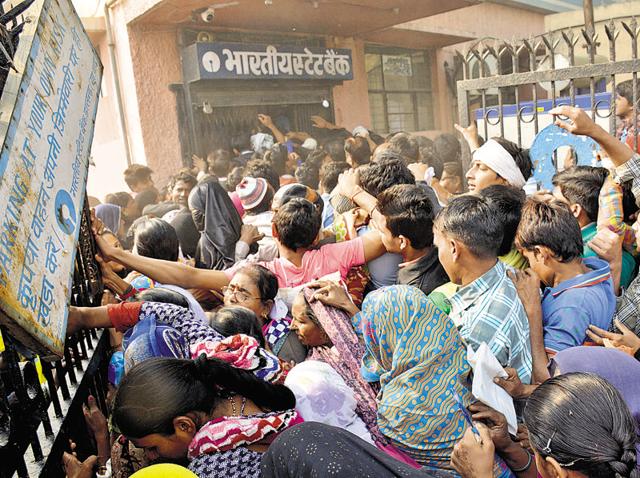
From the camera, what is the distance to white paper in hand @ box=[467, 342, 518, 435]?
1.64 m

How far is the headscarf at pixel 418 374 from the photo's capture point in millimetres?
1783

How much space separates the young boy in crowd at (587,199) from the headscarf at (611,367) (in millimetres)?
1247

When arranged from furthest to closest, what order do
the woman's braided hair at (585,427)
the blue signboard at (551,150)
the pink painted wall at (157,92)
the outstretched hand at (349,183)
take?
the pink painted wall at (157,92) < the blue signboard at (551,150) < the outstretched hand at (349,183) < the woman's braided hair at (585,427)

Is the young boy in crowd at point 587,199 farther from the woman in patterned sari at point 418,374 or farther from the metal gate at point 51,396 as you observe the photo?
the metal gate at point 51,396

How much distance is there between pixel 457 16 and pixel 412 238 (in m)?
10.5

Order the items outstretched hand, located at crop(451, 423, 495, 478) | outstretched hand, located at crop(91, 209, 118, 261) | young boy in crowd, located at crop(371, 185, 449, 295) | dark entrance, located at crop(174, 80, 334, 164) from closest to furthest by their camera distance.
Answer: outstretched hand, located at crop(451, 423, 495, 478) < outstretched hand, located at crop(91, 209, 118, 261) < young boy in crowd, located at crop(371, 185, 449, 295) < dark entrance, located at crop(174, 80, 334, 164)

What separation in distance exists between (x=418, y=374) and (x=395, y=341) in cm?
13

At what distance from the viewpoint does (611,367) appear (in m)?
1.69

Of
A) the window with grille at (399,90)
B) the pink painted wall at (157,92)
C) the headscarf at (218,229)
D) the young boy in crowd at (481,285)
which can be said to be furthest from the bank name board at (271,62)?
the young boy in crowd at (481,285)

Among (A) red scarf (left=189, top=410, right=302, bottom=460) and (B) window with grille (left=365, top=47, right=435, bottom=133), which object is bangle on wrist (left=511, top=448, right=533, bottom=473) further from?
(B) window with grille (left=365, top=47, right=435, bottom=133)

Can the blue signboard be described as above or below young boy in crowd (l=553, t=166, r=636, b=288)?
above

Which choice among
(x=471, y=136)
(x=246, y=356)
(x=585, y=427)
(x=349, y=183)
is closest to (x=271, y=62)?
(x=471, y=136)

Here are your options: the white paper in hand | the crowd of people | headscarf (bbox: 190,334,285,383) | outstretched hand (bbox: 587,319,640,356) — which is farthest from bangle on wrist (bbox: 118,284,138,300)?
outstretched hand (bbox: 587,319,640,356)

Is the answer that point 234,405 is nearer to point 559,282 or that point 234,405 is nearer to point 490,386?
point 490,386
